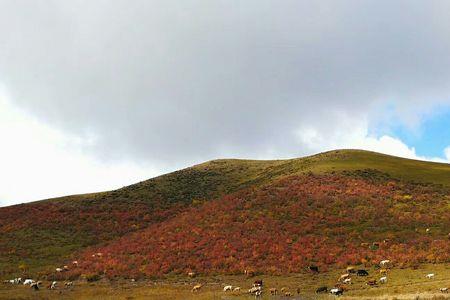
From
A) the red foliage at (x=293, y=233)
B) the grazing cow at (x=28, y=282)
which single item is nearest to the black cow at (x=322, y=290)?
the red foliage at (x=293, y=233)

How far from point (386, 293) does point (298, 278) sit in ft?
36.7

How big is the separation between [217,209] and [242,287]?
29050 mm

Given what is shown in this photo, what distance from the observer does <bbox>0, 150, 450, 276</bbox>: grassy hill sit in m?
53.7

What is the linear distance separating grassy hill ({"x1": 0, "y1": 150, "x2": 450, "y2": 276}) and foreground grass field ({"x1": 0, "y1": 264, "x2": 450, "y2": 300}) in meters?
3.96

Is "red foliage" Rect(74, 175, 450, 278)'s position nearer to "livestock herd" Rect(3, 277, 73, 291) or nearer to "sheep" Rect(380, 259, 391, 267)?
"sheep" Rect(380, 259, 391, 267)

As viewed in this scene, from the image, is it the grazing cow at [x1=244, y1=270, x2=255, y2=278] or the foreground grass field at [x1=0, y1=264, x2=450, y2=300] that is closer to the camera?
the foreground grass field at [x1=0, y1=264, x2=450, y2=300]

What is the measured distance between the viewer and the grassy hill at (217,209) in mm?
53688

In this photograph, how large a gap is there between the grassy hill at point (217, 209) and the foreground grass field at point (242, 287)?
3.96 m

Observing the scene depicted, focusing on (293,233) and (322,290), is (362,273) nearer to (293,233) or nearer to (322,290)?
(322,290)

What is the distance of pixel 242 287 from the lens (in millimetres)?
37719

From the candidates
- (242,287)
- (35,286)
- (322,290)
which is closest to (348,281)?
(322,290)

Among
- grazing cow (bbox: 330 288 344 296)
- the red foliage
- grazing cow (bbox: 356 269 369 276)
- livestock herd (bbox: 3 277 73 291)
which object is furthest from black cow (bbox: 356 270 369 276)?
livestock herd (bbox: 3 277 73 291)

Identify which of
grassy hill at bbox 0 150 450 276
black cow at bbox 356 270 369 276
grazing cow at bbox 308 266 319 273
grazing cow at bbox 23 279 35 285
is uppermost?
grassy hill at bbox 0 150 450 276

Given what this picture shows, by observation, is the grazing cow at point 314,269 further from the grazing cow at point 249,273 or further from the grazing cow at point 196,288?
the grazing cow at point 196,288
